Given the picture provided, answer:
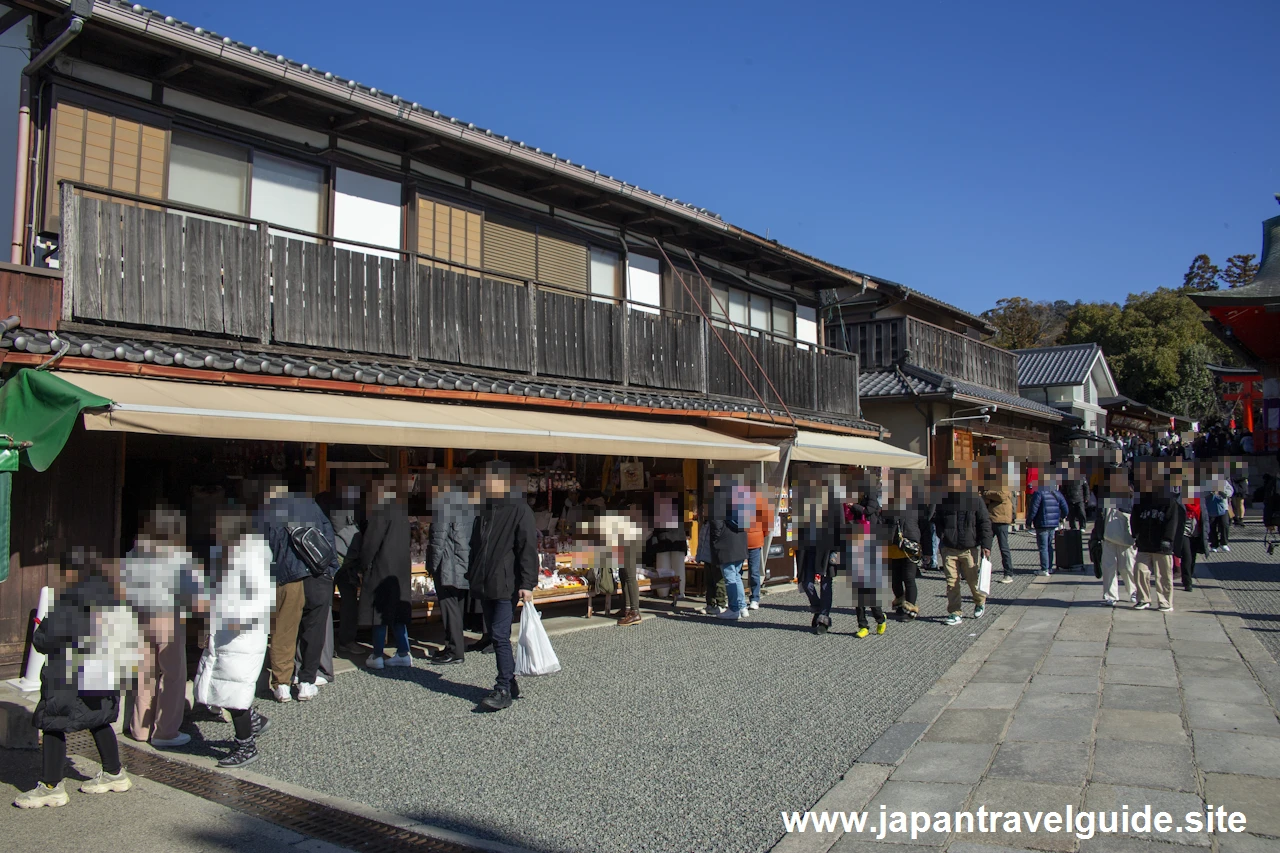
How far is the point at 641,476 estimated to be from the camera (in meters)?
13.6

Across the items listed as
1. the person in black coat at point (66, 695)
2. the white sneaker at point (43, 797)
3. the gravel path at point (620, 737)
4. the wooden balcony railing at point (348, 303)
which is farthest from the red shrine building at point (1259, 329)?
the white sneaker at point (43, 797)

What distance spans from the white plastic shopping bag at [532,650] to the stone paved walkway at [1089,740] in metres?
2.74

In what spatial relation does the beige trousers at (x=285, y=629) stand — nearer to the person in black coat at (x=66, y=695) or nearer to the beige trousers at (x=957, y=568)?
the person in black coat at (x=66, y=695)

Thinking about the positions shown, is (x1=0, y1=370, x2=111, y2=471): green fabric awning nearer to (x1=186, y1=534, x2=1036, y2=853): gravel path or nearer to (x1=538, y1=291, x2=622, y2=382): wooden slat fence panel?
(x1=186, y1=534, x2=1036, y2=853): gravel path

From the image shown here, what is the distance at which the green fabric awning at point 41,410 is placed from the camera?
620cm

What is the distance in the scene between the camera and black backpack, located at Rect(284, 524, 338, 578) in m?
6.88

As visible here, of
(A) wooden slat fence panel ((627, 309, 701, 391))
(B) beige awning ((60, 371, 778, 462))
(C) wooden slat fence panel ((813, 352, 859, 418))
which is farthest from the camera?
(C) wooden slat fence panel ((813, 352, 859, 418))

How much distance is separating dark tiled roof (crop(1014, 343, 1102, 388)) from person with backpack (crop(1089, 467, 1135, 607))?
27.0 metres

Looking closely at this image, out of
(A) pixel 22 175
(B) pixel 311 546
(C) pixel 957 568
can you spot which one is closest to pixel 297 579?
(B) pixel 311 546

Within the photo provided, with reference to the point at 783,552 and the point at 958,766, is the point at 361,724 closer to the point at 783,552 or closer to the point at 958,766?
the point at 958,766

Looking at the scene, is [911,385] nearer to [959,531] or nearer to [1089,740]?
[959,531]

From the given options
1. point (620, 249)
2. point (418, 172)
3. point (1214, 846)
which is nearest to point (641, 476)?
point (620, 249)

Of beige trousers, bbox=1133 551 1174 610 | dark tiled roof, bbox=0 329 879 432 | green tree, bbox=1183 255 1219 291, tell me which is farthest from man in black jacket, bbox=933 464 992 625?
green tree, bbox=1183 255 1219 291

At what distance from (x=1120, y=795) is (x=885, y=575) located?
553 centimetres
